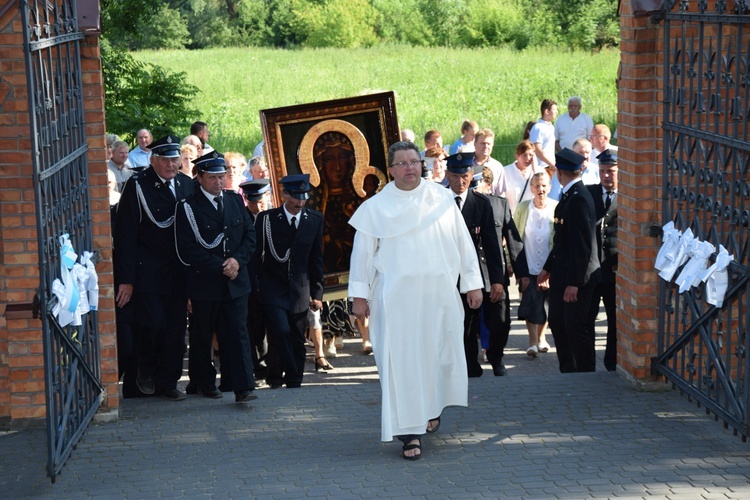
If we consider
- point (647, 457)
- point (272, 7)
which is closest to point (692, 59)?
point (647, 457)

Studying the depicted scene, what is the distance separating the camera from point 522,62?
143ft

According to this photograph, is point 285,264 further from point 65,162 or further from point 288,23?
point 288,23

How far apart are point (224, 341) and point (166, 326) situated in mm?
536

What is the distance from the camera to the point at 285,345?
9.14 metres

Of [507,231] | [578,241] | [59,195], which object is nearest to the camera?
[59,195]

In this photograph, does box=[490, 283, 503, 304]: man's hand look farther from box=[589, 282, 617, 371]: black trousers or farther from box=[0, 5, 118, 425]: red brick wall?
box=[0, 5, 118, 425]: red brick wall

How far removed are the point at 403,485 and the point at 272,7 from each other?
5931cm

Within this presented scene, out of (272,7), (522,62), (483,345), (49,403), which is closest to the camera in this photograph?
(49,403)

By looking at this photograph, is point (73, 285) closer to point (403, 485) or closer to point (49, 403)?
point (49, 403)

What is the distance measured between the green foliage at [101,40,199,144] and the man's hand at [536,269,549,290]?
30.1 feet

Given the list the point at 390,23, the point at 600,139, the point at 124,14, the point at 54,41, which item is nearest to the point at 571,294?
the point at 600,139

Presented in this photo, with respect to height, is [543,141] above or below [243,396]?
above

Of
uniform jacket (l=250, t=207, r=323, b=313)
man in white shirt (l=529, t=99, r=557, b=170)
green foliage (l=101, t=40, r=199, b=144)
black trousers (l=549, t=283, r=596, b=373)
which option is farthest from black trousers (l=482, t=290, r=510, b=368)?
green foliage (l=101, t=40, r=199, b=144)

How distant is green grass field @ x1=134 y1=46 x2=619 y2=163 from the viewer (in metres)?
32.1
